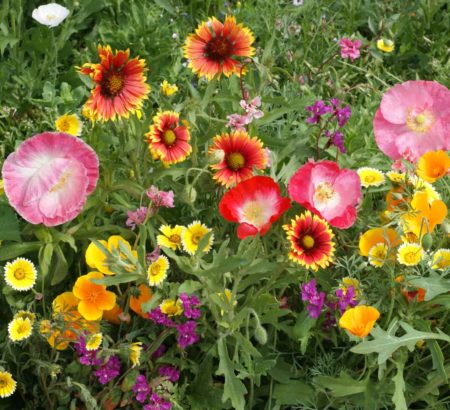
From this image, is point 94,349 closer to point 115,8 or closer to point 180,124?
point 180,124

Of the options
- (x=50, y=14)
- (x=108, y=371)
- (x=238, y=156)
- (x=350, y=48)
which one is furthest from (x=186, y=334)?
(x=50, y=14)

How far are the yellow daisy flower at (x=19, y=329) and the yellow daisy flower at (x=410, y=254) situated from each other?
80cm

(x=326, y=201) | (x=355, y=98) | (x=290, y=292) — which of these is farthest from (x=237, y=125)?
(x=355, y=98)

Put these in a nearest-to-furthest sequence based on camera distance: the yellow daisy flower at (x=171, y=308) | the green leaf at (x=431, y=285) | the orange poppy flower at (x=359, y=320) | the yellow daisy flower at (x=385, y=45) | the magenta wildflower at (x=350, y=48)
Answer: the orange poppy flower at (x=359, y=320), the green leaf at (x=431, y=285), the yellow daisy flower at (x=171, y=308), the magenta wildflower at (x=350, y=48), the yellow daisy flower at (x=385, y=45)

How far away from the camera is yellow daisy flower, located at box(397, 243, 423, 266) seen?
154 centimetres

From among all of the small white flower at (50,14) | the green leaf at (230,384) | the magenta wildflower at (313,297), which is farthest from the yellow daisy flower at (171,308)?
the small white flower at (50,14)

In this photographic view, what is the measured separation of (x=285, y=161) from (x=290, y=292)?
0.38 meters

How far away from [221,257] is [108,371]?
39 centimetres

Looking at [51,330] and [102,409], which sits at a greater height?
[51,330]

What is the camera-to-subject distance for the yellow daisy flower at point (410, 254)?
154cm

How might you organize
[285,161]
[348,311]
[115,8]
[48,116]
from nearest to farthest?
[348,311], [285,161], [48,116], [115,8]

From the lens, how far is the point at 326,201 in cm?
169

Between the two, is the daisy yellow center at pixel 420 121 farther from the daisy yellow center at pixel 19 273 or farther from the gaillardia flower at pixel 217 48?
the daisy yellow center at pixel 19 273

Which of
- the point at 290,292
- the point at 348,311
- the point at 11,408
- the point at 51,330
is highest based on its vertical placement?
the point at 348,311
